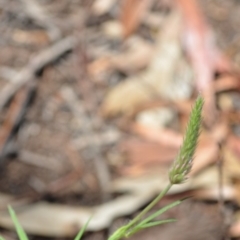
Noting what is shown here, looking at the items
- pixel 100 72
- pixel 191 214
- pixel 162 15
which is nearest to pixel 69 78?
pixel 100 72

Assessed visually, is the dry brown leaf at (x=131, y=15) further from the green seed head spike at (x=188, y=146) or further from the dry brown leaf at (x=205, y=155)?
the green seed head spike at (x=188, y=146)

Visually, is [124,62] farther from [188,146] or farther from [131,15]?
[188,146]

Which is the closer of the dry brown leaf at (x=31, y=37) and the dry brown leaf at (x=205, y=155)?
the dry brown leaf at (x=205, y=155)

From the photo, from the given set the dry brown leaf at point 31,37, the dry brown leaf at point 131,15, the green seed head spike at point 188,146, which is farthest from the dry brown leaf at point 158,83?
the green seed head spike at point 188,146

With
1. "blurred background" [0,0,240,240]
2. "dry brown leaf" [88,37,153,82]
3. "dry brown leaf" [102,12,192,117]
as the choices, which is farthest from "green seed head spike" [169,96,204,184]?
"dry brown leaf" [88,37,153,82]

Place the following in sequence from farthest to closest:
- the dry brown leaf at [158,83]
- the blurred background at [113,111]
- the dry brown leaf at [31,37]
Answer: the dry brown leaf at [31,37] → the dry brown leaf at [158,83] → the blurred background at [113,111]
